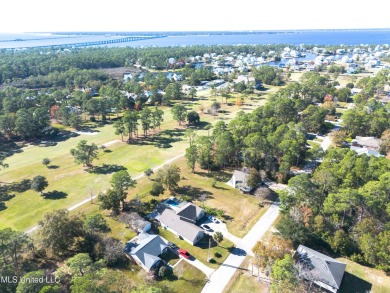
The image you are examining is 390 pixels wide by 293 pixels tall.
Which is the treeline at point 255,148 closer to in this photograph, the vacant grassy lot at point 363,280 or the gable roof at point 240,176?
the gable roof at point 240,176

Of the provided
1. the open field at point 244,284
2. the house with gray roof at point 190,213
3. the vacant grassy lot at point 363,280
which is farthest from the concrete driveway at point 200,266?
the vacant grassy lot at point 363,280

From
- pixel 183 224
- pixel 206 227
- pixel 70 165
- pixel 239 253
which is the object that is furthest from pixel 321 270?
pixel 70 165

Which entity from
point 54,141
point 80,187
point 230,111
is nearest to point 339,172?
point 80,187

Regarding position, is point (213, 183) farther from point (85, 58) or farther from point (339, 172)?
point (85, 58)

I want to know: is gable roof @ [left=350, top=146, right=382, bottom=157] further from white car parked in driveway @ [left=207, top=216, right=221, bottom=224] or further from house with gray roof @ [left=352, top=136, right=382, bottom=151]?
white car parked in driveway @ [left=207, top=216, right=221, bottom=224]

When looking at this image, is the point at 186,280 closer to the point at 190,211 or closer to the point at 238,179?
the point at 190,211

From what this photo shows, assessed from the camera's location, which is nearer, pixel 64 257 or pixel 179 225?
pixel 64 257
